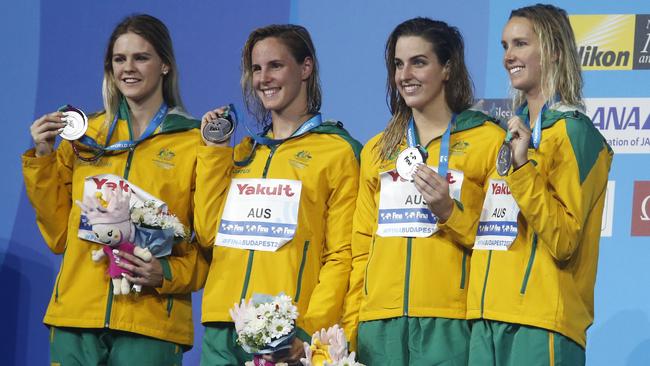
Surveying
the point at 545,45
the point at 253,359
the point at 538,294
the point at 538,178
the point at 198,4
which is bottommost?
the point at 253,359

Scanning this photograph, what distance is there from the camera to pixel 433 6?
5.17m

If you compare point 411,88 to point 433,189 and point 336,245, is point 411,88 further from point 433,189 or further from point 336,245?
point 336,245

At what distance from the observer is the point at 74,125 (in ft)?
13.4

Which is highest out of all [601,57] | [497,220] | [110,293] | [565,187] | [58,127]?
[601,57]

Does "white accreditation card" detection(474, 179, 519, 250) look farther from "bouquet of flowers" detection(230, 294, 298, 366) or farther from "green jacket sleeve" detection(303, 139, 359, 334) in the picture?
"bouquet of flowers" detection(230, 294, 298, 366)

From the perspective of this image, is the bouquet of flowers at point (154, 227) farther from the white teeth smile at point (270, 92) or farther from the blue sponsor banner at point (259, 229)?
the white teeth smile at point (270, 92)

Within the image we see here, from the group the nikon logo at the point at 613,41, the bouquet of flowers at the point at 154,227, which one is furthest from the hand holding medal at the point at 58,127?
the nikon logo at the point at 613,41

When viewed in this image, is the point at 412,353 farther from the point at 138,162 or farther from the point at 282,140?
the point at 138,162

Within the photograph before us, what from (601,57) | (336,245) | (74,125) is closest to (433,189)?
(336,245)

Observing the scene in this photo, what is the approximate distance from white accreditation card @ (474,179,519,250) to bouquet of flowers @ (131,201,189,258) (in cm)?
110

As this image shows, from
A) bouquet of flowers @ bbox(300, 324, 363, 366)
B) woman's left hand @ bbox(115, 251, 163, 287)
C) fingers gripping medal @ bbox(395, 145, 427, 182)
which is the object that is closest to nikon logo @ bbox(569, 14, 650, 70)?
fingers gripping medal @ bbox(395, 145, 427, 182)

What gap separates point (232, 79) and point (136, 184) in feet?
4.75

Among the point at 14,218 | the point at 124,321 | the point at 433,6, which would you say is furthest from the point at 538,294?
the point at 14,218

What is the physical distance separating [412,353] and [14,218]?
2.69 meters
